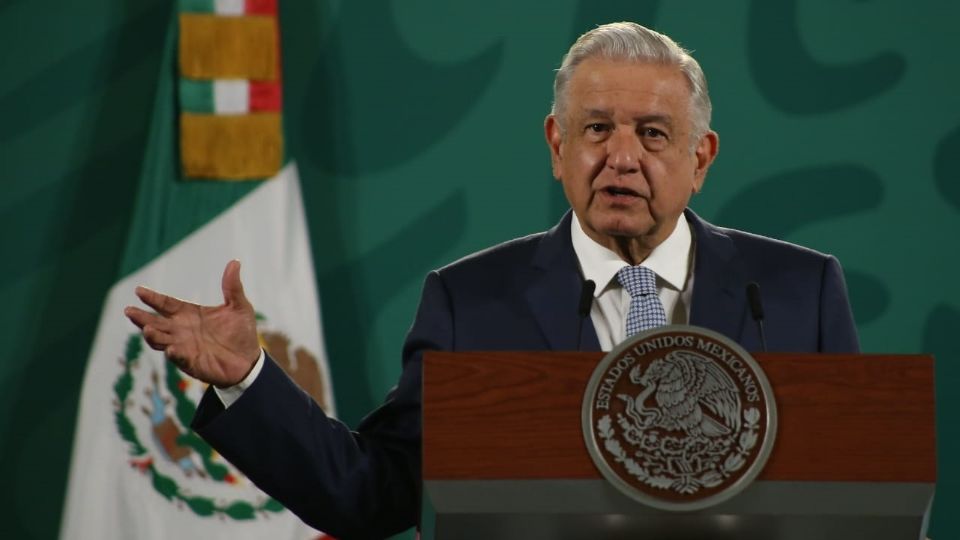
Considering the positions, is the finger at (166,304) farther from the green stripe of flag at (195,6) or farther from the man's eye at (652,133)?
the green stripe of flag at (195,6)

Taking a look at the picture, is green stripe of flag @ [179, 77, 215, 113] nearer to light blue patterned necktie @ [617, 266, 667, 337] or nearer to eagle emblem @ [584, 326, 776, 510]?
light blue patterned necktie @ [617, 266, 667, 337]

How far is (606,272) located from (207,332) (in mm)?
707

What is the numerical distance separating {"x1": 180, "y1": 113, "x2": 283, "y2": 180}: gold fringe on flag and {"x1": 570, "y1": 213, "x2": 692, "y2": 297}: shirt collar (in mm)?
1864

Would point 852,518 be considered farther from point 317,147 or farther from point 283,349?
point 317,147

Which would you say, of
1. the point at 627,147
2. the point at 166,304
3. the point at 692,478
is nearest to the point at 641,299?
the point at 627,147

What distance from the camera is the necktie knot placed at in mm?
2150

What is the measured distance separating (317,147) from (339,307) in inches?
19.7

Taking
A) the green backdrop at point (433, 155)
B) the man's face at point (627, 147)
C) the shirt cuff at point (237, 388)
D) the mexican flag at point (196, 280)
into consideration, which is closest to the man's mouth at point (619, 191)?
the man's face at point (627, 147)

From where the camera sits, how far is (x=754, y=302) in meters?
1.94

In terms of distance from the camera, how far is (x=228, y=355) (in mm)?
1812

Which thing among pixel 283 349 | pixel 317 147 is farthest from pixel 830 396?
pixel 317 147

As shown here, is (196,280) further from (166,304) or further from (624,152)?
(166,304)

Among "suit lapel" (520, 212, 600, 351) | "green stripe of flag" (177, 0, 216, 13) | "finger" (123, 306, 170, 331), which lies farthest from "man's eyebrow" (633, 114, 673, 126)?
"green stripe of flag" (177, 0, 216, 13)

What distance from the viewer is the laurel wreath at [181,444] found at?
3.83m
